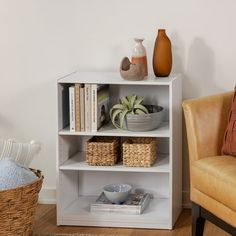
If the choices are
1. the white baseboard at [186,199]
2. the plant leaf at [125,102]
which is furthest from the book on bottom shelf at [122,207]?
the plant leaf at [125,102]

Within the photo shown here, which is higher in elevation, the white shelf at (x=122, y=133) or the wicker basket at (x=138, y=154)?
the white shelf at (x=122, y=133)

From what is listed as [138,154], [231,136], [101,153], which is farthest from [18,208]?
[231,136]

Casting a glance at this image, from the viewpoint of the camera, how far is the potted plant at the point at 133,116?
3324 mm

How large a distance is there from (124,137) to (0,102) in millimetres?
779

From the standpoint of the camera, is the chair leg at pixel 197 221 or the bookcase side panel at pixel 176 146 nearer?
the chair leg at pixel 197 221

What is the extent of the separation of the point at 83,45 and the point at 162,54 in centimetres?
52

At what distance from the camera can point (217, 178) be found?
2.75 m

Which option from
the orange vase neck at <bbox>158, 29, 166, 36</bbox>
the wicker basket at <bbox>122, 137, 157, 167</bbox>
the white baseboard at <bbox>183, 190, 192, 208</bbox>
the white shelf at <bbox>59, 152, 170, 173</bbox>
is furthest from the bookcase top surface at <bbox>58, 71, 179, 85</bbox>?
the white baseboard at <bbox>183, 190, 192, 208</bbox>

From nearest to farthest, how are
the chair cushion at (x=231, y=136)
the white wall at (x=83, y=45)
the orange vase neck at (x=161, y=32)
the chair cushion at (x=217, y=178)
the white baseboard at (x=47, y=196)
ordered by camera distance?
the chair cushion at (x=217, y=178) < the chair cushion at (x=231, y=136) < the orange vase neck at (x=161, y=32) < the white wall at (x=83, y=45) < the white baseboard at (x=47, y=196)

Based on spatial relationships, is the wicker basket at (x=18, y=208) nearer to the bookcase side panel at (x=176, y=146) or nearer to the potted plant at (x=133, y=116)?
the potted plant at (x=133, y=116)

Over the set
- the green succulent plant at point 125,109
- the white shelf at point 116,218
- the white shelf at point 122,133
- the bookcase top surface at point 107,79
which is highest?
the bookcase top surface at point 107,79

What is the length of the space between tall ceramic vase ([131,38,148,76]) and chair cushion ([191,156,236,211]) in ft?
2.29

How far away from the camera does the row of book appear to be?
11.0 ft

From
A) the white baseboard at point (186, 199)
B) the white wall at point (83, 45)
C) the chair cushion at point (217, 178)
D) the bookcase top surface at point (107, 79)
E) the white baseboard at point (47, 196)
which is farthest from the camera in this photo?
the white baseboard at point (47, 196)
